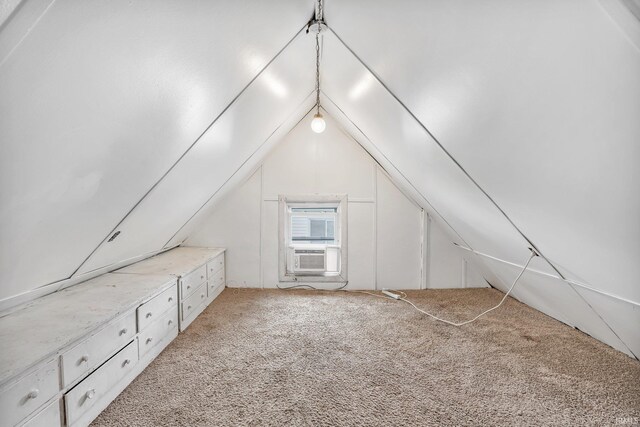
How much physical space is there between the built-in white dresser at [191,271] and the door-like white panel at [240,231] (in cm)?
17

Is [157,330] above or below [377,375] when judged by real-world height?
above

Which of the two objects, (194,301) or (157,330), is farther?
(194,301)

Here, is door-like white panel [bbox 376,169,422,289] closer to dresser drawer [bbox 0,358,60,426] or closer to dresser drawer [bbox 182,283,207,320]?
dresser drawer [bbox 182,283,207,320]

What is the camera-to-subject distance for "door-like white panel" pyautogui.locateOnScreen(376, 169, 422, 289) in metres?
4.00

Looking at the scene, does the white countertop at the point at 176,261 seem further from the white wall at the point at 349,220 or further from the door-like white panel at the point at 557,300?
the door-like white panel at the point at 557,300

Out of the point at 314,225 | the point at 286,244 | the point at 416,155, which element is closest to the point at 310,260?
the point at 286,244

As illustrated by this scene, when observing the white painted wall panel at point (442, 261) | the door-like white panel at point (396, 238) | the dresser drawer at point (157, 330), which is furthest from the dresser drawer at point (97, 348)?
the white painted wall panel at point (442, 261)

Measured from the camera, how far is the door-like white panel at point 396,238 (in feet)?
13.1

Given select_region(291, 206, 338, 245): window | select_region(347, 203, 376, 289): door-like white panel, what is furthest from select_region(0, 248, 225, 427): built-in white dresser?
select_region(347, 203, 376, 289): door-like white panel

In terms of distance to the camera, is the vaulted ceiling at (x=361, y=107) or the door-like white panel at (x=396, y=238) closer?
the vaulted ceiling at (x=361, y=107)

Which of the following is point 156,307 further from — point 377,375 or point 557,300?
point 557,300

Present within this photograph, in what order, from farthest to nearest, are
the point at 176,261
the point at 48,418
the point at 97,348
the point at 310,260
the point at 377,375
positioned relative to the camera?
the point at 310,260 < the point at 176,261 < the point at 377,375 < the point at 97,348 < the point at 48,418

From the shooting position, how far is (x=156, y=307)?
89.6 inches

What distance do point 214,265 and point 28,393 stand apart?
2402 millimetres
